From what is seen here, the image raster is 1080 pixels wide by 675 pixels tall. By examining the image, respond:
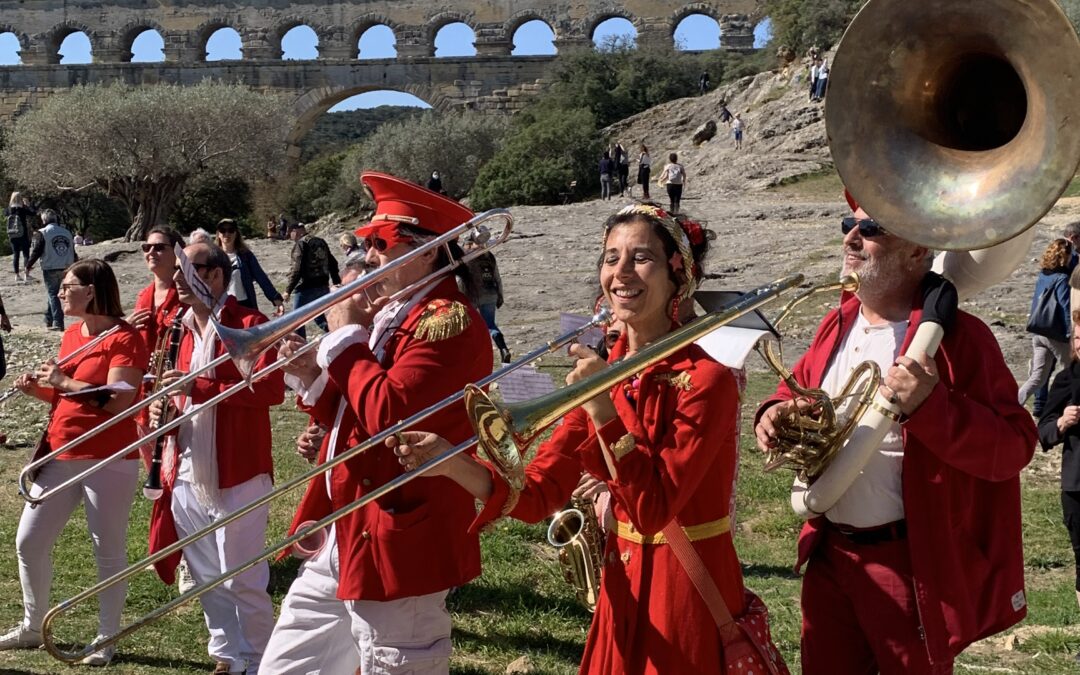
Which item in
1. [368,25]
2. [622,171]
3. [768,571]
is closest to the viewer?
[768,571]

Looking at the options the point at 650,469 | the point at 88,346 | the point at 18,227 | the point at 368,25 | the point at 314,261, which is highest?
the point at 368,25

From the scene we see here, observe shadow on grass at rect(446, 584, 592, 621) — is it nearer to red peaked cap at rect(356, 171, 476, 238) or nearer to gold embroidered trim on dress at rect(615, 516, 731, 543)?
red peaked cap at rect(356, 171, 476, 238)

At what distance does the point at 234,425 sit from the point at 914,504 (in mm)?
2987

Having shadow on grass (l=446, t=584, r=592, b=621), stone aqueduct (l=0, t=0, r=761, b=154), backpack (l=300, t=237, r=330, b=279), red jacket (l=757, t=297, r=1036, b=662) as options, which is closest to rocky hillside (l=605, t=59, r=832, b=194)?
backpack (l=300, t=237, r=330, b=279)

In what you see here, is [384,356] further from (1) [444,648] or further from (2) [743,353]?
(2) [743,353]

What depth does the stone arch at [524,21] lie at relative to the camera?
5200cm

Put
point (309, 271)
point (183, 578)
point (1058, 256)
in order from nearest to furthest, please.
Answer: point (183, 578), point (1058, 256), point (309, 271)

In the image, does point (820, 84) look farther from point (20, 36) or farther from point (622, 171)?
point (20, 36)

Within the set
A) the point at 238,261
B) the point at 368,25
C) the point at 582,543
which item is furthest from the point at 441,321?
the point at 368,25

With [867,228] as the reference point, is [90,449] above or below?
below

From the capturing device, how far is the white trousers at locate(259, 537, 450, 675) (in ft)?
12.3

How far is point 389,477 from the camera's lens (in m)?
3.82

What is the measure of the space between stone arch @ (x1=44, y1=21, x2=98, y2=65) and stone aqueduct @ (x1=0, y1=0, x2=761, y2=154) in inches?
2.5

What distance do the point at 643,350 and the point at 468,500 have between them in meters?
1.26
